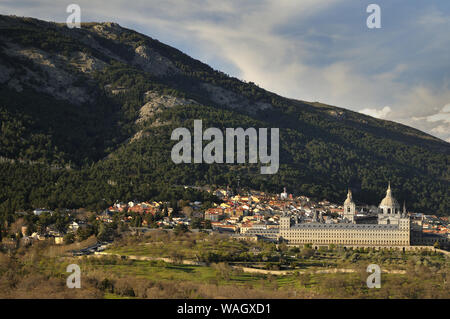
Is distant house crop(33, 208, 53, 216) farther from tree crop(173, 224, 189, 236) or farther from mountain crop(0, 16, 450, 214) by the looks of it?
tree crop(173, 224, 189, 236)

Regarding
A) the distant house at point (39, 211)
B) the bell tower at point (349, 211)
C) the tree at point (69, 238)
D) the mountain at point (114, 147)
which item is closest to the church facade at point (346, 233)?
the bell tower at point (349, 211)

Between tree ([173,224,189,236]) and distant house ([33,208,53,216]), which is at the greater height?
distant house ([33,208,53,216])

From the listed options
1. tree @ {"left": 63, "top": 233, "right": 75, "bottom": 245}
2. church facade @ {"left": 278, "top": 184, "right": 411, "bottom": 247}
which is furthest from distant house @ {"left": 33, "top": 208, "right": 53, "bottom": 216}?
church facade @ {"left": 278, "top": 184, "right": 411, "bottom": 247}

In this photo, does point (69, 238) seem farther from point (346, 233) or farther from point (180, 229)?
point (346, 233)

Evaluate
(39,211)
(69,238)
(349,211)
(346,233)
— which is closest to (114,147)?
(39,211)

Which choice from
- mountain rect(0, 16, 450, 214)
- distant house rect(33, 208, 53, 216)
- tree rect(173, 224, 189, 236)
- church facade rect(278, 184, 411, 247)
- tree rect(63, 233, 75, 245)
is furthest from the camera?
mountain rect(0, 16, 450, 214)

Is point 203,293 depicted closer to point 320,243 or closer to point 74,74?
point 320,243

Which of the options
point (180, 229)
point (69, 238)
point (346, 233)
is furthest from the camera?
point (346, 233)
